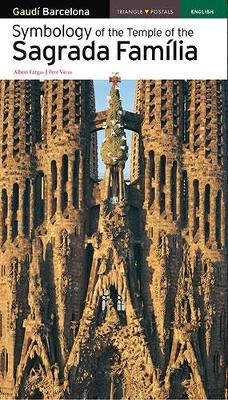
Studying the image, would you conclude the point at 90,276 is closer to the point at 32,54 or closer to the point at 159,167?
the point at 159,167

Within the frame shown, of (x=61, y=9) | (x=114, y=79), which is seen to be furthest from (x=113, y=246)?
(x=61, y=9)

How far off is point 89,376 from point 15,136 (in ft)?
37.8

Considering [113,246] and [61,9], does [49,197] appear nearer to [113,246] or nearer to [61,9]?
[113,246]

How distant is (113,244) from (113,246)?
0.09m

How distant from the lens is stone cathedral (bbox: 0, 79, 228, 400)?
3834cm

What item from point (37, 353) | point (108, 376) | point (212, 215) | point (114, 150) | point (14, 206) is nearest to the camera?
point (37, 353)

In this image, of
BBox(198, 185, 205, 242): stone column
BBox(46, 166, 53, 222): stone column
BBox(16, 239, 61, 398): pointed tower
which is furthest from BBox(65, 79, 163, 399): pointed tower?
BBox(198, 185, 205, 242): stone column

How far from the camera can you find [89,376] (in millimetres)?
38406

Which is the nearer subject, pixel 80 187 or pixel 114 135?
pixel 114 135

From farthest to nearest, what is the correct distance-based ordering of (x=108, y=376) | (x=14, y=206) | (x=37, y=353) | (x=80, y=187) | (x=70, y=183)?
1. (x=14, y=206)
2. (x=80, y=187)
3. (x=70, y=183)
4. (x=108, y=376)
5. (x=37, y=353)

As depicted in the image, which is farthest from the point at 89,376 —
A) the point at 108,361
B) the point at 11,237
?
the point at 11,237

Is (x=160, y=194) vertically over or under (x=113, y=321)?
over

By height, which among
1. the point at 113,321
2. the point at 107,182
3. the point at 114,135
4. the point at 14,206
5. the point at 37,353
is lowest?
the point at 37,353

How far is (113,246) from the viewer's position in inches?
1532
